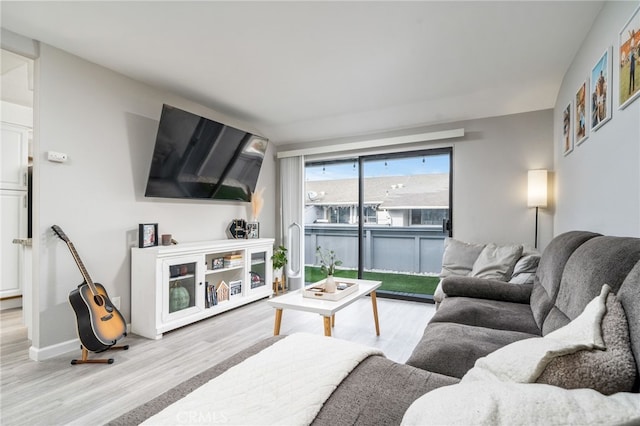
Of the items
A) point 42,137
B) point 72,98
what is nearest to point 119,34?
point 72,98

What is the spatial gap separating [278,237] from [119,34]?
128 inches

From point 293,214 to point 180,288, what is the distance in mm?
2102

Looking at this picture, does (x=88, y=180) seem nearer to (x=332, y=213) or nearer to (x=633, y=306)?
(x=332, y=213)

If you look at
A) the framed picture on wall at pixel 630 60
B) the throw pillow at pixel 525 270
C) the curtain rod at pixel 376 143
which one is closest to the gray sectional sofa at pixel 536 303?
the throw pillow at pixel 525 270

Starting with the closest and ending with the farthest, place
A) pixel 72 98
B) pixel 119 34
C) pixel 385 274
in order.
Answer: pixel 119 34 → pixel 72 98 → pixel 385 274

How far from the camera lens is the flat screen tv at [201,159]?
9.88 ft

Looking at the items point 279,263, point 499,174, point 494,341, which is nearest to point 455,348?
point 494,341

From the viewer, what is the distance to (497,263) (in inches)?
109

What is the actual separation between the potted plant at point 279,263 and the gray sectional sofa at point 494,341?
102 inches

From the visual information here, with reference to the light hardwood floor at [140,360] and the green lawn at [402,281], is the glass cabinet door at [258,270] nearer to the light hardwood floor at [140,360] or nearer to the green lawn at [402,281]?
the light hardwood floor at [140,360]

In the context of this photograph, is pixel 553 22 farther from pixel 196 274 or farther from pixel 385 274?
pixel 196 274

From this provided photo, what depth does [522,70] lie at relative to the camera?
274 centimetres

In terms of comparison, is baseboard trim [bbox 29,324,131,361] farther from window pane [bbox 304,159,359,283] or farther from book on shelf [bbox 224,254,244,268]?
window pane [bbox 304,159,359,283]

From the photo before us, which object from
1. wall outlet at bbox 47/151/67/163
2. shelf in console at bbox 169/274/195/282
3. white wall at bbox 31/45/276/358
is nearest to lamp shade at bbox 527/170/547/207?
shelf in console at bbox 169/274/195/282
